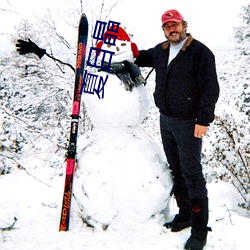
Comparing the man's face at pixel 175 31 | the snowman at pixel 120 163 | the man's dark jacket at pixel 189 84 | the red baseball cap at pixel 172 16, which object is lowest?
the snowman at pixel 120 163

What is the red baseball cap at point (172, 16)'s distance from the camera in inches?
95.6

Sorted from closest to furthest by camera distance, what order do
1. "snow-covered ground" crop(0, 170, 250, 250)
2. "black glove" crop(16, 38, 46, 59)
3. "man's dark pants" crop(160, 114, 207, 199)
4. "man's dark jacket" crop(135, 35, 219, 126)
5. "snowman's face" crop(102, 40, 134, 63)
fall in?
"man's dark jacket" crop(135, 35, 219, 126) < "man's dark pants" crop(160, 114, 207, 199) < "snow-covered ground" crop(0, 170, 250, 250) < "snowman's face" crop(102, 40, 134, 63) < "black glove" crop(16, 38, 46, 59)

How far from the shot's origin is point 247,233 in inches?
114

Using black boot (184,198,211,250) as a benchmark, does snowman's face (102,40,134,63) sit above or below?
above

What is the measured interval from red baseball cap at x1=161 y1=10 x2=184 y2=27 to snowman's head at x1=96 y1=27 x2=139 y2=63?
0.51m

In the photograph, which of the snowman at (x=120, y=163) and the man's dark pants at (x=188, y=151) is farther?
the snowman at (x=120, y=163)

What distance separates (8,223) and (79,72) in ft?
5.99

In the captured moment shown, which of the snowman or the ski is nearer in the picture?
the snowman

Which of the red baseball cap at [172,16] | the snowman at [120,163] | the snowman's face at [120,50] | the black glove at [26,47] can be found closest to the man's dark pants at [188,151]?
the snowman at [120,163]

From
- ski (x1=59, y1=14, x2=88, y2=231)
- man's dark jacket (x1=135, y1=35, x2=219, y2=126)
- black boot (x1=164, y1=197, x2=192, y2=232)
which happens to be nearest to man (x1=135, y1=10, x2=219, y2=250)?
man's dark jacket (x1=135, y1=35, x2=219, y2=126)

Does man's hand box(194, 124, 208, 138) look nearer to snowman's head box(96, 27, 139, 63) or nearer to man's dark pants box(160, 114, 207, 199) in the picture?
man's dark pants box(160, 114, 207, 199)

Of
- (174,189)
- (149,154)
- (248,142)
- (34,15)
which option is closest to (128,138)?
(149,154)

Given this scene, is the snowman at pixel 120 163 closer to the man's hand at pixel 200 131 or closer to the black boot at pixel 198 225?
the black boot at pixel 198 225

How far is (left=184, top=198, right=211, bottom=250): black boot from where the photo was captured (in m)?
2.61
